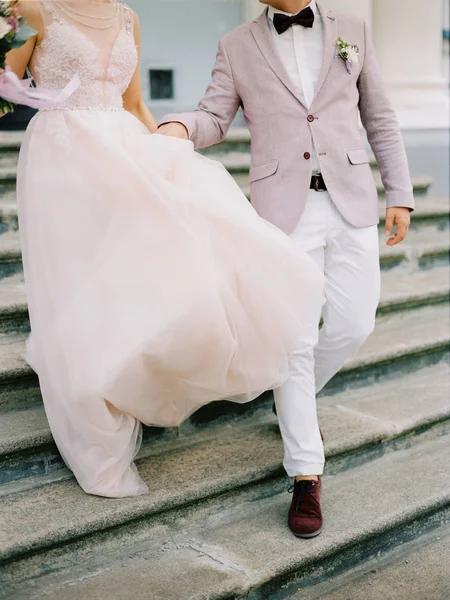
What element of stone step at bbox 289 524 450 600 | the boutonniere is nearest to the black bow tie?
the boutonniere

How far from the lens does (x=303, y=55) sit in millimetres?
3111

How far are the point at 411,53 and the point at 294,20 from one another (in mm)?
3730

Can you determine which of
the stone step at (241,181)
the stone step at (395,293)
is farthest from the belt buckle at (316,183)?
the stone step at (241,181)

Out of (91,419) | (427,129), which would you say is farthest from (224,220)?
(427,129)

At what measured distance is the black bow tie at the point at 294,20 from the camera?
3.05 metres

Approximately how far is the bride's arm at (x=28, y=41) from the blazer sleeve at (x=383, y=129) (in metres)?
1.27

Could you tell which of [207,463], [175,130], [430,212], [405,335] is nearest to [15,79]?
[175,130]

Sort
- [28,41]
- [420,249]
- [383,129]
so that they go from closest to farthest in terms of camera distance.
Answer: [28,41], [383,129], [420,249]

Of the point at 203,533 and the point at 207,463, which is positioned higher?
the point at 207,463

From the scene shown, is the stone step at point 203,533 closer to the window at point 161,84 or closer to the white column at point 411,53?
the white column at point 411,53

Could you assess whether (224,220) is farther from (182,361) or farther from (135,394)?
(135,394)

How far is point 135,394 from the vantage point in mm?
2734

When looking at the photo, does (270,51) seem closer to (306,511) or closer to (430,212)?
(306,511)

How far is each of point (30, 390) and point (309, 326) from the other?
1.21 metres
